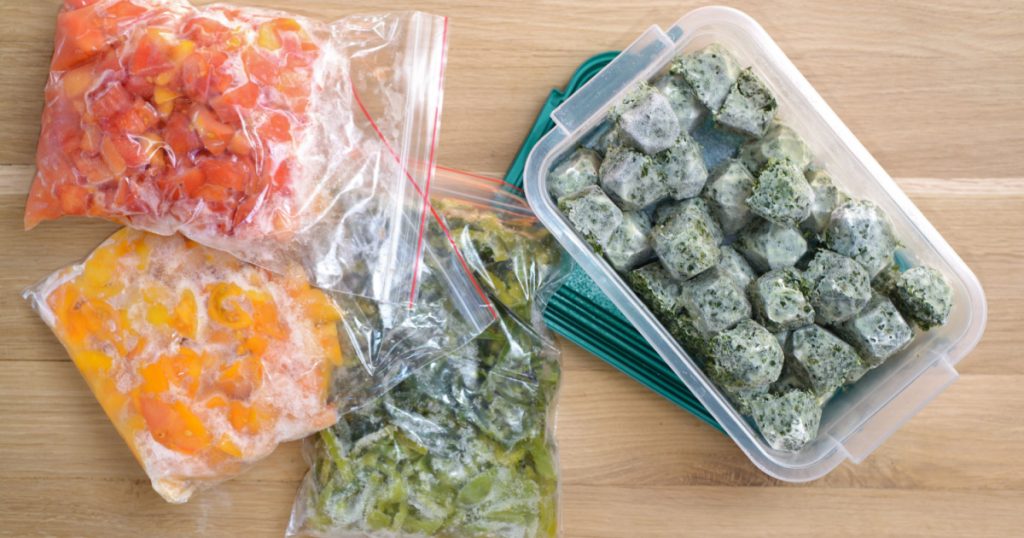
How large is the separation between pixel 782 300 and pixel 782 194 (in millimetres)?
142

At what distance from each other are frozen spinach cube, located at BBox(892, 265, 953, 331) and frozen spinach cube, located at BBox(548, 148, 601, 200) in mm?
453

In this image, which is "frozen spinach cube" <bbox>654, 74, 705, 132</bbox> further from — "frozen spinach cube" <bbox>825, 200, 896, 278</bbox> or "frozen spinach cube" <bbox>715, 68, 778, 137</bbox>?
"frozen spinach cube" <bbox>825, 200, 896, 278</bbox>

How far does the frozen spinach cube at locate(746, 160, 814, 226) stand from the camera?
3.35 ft

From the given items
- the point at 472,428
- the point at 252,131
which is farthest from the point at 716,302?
the point at 252,131

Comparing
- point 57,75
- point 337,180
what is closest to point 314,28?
point 337,180

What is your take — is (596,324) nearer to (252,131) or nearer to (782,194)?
(782,194)

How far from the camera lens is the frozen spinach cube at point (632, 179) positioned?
106 centimetres

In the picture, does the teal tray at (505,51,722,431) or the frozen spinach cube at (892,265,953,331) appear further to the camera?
the teal tray at (505,51,722,431)

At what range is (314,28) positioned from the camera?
109 centimetres

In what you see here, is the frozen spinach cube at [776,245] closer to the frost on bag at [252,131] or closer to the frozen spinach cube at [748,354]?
the frozen spinach cube at [748,354]

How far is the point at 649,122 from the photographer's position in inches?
41.0

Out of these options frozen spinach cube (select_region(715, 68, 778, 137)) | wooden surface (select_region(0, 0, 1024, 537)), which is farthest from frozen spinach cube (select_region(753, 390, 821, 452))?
frozen spinach cube (select_region(715, 68, 778, 137))

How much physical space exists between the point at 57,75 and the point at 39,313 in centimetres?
37

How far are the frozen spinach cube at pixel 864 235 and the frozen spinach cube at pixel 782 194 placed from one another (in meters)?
0.08
